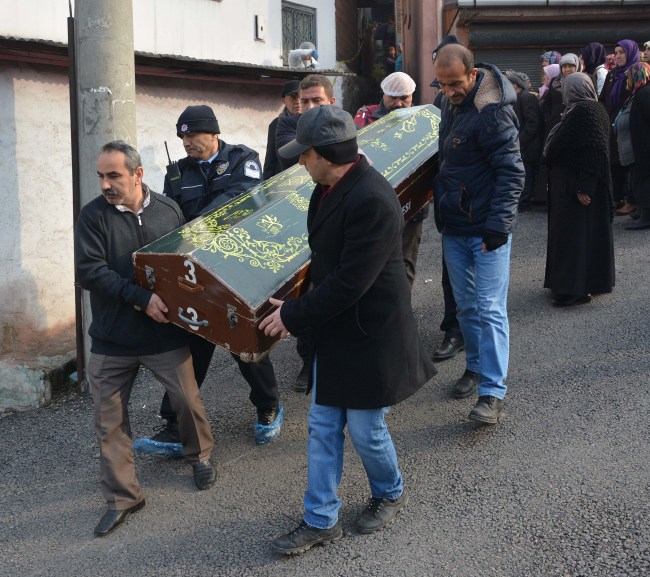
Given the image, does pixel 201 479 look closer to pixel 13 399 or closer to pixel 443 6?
pixel 13 399

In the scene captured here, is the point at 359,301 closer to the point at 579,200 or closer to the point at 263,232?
the point at 263,232

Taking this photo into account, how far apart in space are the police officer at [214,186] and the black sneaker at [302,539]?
4.02 ft

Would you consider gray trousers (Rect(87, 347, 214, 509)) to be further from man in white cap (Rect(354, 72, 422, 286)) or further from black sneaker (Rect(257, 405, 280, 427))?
man in white cap (Rect(354, 72, 422, 286))

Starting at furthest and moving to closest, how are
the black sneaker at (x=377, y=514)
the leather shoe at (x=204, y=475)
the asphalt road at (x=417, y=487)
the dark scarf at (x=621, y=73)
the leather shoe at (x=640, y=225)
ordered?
the dark scarf at (x=621, y=73)
the leather shoe at (x=640, y=225)
the leather shoe at (x=204, y=475)
the black sneaker at (x=377, y=514)
the asphalt road at (x=417, y=487)

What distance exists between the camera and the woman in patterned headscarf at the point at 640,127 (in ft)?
29.6

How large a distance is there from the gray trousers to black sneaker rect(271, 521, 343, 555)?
→ 896 millimetres

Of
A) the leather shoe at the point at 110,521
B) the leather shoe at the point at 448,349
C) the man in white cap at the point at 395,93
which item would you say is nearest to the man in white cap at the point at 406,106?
the man in white cap at the point at 395,93

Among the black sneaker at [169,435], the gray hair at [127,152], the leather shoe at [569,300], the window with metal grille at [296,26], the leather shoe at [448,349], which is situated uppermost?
the window with metal grille at [296,26]

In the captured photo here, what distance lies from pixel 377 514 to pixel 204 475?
1070 mm

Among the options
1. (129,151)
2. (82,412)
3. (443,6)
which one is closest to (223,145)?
(129,151)

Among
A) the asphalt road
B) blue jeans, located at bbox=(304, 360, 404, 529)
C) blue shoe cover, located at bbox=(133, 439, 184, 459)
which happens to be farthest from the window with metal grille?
blue jeans, located at bbox=(304, 360, 404, 529)

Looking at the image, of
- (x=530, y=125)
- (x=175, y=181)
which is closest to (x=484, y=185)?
(x=175, y=181)

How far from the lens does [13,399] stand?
627cm

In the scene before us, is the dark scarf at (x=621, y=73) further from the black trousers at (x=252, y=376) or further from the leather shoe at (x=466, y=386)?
the black trousers at (x=252, y=376)
